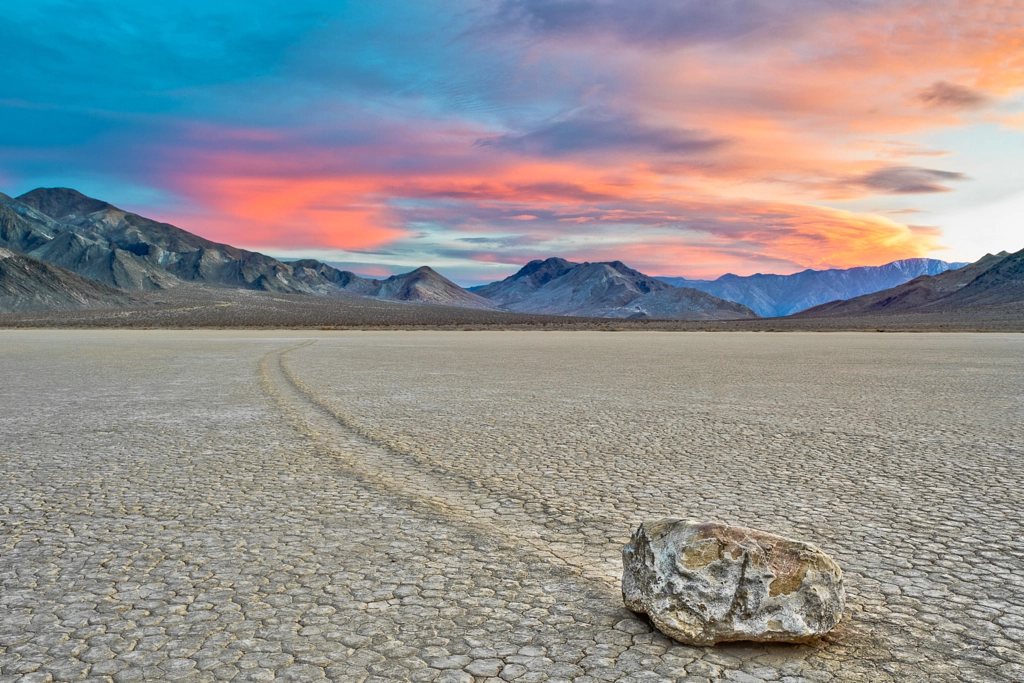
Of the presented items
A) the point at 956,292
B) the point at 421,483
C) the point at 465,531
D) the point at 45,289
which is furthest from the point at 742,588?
the point at 956,292

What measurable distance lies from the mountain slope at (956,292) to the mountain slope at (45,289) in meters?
145

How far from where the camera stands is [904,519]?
5406mm

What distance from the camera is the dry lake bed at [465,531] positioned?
3.31 metres

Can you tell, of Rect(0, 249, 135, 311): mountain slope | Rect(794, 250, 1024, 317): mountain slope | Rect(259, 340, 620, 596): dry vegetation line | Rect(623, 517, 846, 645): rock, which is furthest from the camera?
Rect(0, 249, 135, 311): mountain slope

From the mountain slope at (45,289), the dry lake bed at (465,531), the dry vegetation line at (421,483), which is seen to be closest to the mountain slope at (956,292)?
the dry lake bed at (465,531)

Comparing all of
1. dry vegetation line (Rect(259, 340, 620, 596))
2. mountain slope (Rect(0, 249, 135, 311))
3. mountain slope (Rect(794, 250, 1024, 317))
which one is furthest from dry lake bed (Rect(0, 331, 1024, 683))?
mountain slope (Rect(0, 249, 135, 311))

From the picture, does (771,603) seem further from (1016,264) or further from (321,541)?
(1016,264)

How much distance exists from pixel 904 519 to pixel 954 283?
184 m

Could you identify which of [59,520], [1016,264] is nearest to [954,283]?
[1016,264]

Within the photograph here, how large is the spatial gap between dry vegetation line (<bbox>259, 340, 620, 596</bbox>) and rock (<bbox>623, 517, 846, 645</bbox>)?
694 millimetres

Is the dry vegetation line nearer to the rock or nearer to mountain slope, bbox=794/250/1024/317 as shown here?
the rock

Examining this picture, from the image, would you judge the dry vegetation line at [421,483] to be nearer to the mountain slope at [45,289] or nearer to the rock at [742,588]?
the rock at [742,588]

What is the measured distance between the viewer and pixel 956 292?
14538 cm

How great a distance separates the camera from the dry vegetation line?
4676 millimetres
